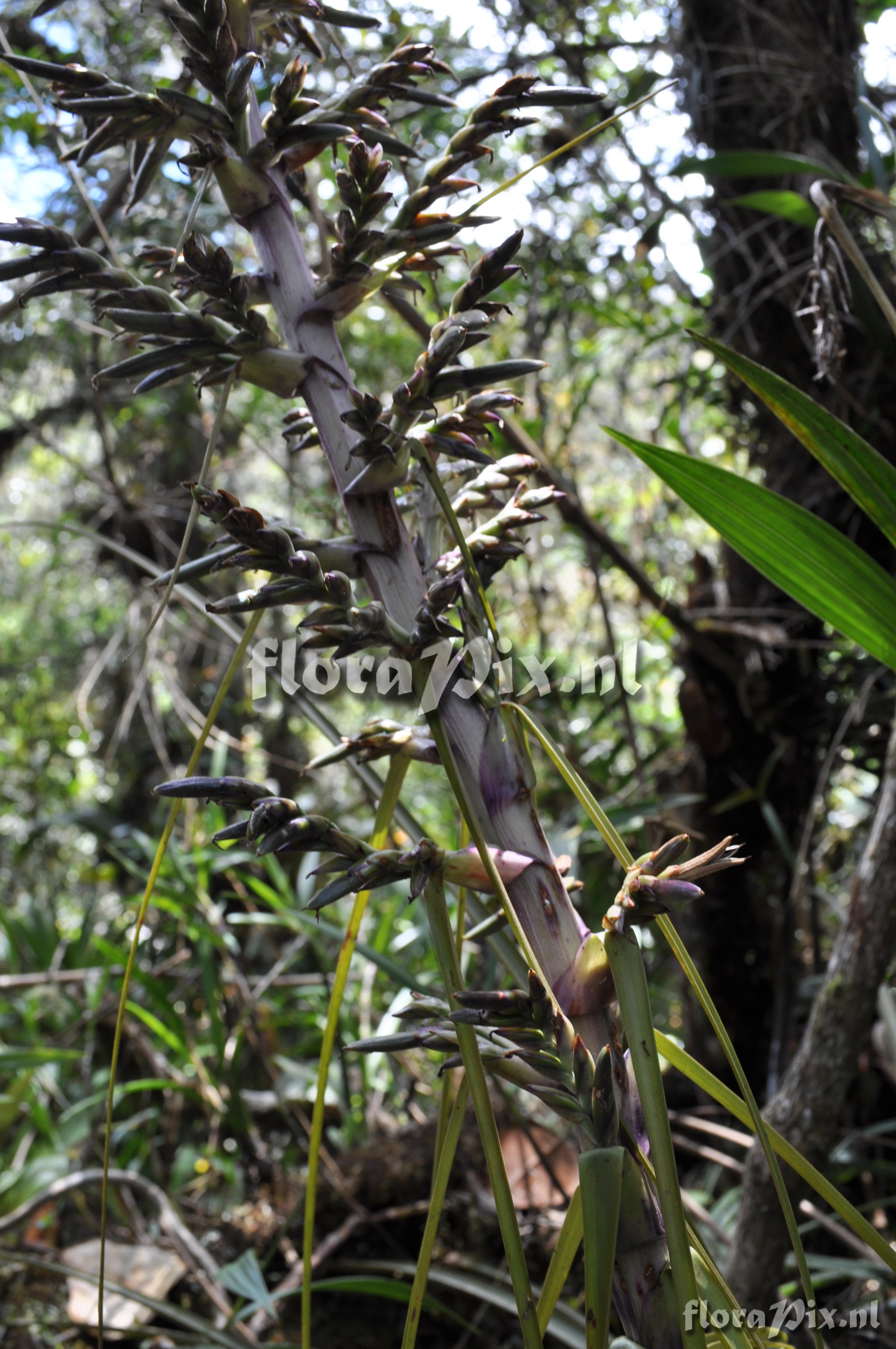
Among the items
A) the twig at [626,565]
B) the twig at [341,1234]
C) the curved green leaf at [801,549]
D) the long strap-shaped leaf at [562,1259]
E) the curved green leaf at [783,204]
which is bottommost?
the twig at [341,1234]

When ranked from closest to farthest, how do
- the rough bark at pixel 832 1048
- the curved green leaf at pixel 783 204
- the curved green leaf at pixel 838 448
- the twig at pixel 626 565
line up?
the curved green leaf at pixel 838 448 → the rough bark at pixel 832 1048 → the curved green leaf at pixel 783 204 → the twig at pixel 626 565

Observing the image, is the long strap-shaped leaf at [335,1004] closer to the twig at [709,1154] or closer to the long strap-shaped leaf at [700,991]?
the long strap-shaped leaf at [700,991]

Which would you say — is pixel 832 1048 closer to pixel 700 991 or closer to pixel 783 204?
pixel 700 991

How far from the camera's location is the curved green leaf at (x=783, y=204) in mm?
821

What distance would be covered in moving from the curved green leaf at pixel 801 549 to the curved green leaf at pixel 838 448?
0.03 meters

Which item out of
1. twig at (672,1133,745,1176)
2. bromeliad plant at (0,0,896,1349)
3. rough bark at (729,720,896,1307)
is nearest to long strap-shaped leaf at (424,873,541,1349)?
bromeliad plant at (0,0,896,1349)

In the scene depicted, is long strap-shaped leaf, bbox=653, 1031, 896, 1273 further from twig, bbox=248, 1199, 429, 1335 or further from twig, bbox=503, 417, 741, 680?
twig, bbox=503, 417, 741, 680

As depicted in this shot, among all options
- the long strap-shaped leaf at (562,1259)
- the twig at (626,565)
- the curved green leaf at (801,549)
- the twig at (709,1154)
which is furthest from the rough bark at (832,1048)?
the twig at (626,565)

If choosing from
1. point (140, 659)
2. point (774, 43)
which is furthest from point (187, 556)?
point (774, 43)

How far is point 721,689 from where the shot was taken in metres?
1.20

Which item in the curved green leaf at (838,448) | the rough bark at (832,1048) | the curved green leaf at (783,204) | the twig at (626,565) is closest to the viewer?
the curved green leaf at (838,448)

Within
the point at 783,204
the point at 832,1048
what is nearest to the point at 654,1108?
the point at 832,1048

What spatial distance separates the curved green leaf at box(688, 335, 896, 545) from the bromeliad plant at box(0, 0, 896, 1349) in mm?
160

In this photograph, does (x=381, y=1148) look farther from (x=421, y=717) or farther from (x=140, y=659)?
(x=140, y=659)
